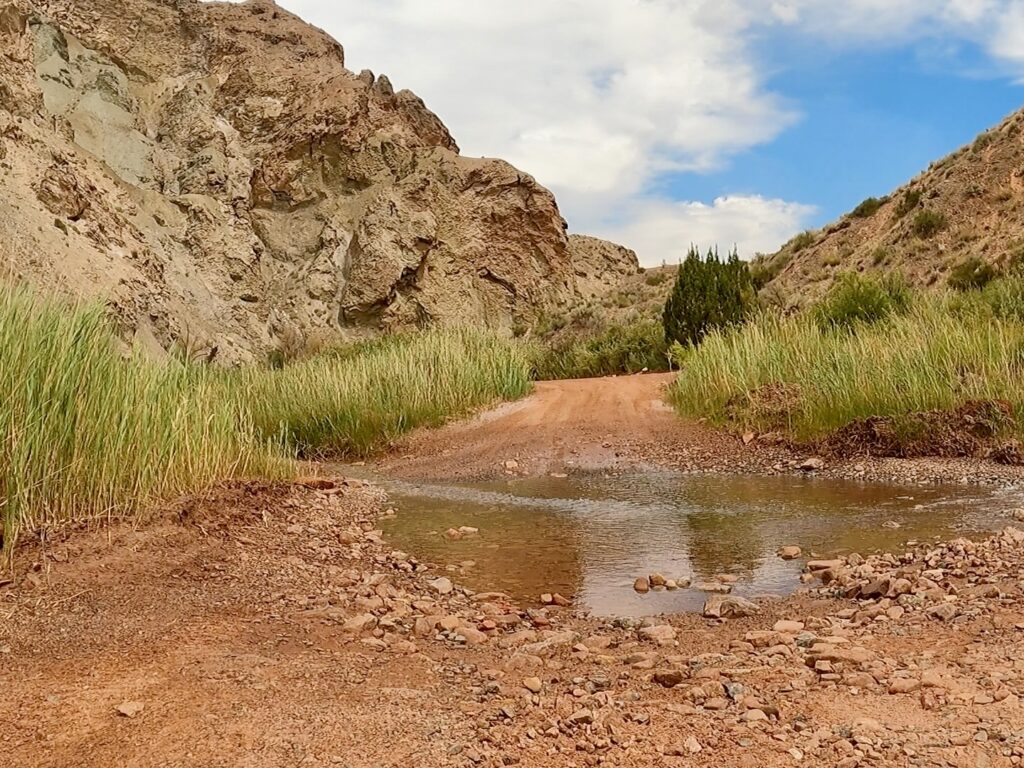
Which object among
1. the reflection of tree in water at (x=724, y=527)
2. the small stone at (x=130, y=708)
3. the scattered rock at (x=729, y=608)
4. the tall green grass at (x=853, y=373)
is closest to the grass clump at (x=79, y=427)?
the small stone at (x=130, y=708)

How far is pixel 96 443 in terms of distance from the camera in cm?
480

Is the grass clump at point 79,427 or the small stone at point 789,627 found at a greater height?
the grass clump at point 79,427

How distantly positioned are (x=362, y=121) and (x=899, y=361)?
25922mm

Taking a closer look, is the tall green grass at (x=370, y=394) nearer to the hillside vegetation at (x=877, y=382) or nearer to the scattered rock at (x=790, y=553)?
the hillside vegetation at (x=877, y=382)

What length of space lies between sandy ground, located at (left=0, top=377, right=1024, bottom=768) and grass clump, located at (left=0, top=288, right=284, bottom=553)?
0.26m

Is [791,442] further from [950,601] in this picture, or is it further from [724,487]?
[950,601]

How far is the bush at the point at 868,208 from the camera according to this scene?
31.7m

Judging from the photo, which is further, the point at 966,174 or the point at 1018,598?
the point at 966,174

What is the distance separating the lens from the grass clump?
4355mm

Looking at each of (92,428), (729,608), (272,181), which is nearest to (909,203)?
(272,181)

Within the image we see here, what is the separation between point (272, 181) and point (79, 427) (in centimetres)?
2754

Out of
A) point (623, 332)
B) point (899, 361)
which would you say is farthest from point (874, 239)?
point (899, 361)

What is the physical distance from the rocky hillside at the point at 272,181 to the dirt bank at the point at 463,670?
63.2ft

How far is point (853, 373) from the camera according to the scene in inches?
392
